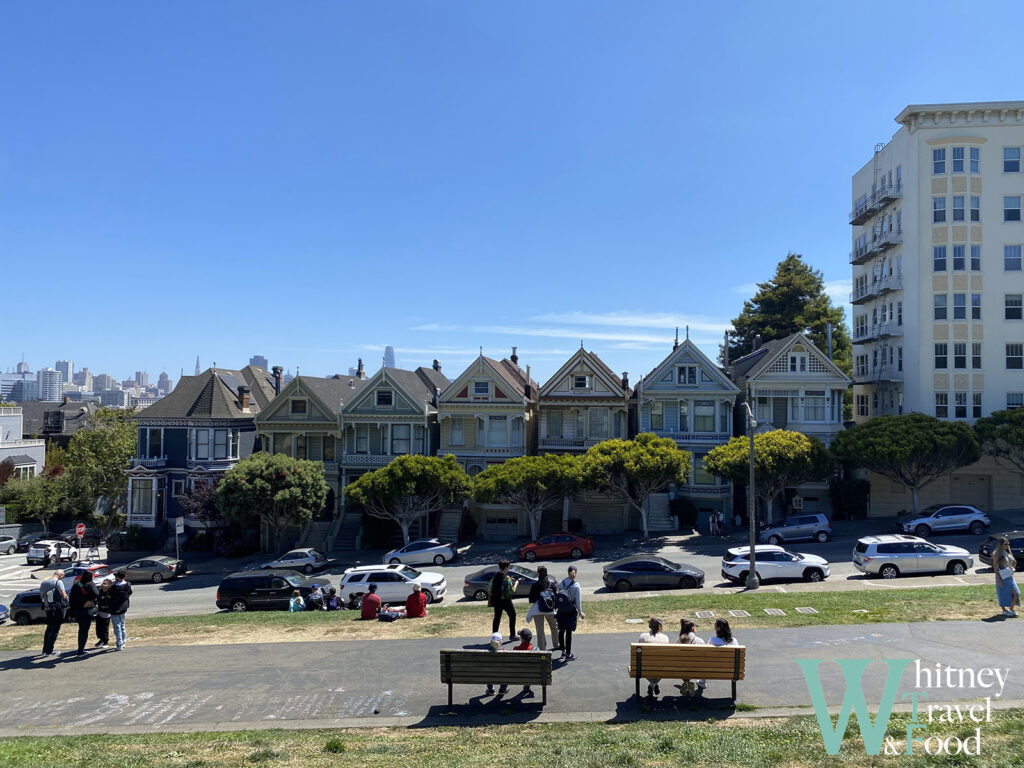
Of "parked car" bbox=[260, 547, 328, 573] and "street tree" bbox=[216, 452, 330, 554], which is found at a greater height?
"street tree" bbox=[216, 452, 330, 554]

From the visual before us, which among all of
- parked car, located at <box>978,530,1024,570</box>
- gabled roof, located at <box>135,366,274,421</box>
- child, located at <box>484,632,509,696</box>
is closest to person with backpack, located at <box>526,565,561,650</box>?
child, located at <box>484,632,509,696</box>

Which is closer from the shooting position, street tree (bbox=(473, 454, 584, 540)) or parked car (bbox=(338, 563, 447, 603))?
parked car (bbox=(338, 563, 447, 603))

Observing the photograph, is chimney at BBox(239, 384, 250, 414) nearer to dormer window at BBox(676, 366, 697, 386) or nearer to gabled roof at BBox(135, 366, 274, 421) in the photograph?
gabled roof at BBox(135, 366, 274, 421)

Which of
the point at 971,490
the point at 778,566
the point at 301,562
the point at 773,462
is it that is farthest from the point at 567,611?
the point at 971,490

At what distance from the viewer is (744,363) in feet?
176

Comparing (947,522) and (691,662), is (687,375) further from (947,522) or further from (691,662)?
(691,662)

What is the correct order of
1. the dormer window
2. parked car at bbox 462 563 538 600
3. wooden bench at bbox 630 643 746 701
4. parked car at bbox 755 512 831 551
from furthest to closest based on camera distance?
the dormer window
parked car at bbox 755 512 831 551
parked car at bbox 462 563 538 600
wooden bench at bbox 630 643 746 701

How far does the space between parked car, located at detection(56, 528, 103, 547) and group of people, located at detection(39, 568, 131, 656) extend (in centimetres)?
4135

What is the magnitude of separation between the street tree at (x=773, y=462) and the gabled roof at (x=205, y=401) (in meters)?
31.8

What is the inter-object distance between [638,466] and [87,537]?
45.6 metres

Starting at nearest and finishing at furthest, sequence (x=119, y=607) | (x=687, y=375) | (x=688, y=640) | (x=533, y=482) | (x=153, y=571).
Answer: (x=688, y=640) < (x=119, y=607) < (x=153, y=571) < (x=533, y=482) < (x=687, y=375)

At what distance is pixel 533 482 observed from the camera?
41.1 m

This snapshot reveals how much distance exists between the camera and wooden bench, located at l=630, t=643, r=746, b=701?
12.1 meters

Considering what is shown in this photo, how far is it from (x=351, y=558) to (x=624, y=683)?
3086 cm
